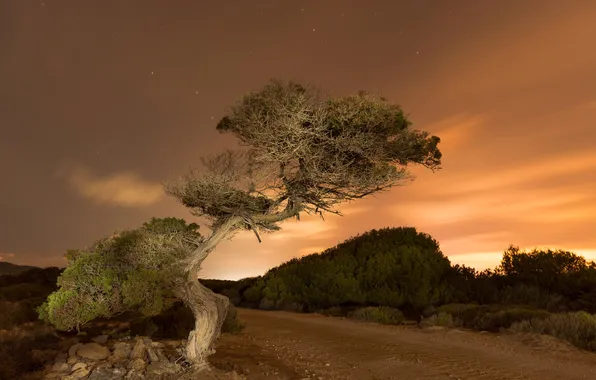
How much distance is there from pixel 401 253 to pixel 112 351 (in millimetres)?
19555

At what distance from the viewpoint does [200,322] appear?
32.0 ft

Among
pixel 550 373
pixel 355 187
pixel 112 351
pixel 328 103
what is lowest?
pixel 550 373

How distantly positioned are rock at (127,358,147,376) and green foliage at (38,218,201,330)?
1.20m

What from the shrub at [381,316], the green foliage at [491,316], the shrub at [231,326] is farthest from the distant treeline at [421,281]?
the shrub at [231,326]

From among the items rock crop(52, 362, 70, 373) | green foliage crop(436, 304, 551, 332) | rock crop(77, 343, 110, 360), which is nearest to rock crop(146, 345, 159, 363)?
rock crop(77, 343, 110, 360)

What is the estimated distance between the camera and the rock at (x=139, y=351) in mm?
9453

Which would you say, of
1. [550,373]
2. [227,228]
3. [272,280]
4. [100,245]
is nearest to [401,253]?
[272,280]

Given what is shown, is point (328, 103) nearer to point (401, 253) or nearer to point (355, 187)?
point (355, 187)

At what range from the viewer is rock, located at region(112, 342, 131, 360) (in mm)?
9608

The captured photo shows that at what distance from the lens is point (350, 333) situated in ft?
52.9

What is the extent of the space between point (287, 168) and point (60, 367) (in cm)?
677

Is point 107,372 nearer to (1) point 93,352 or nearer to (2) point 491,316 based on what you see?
(1) point 93,352

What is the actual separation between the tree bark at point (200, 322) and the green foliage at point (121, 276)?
461mm

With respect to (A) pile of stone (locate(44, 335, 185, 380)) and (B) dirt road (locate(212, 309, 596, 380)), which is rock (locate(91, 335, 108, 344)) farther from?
(B) dirt road (locate(212, 309, 596, 380))
